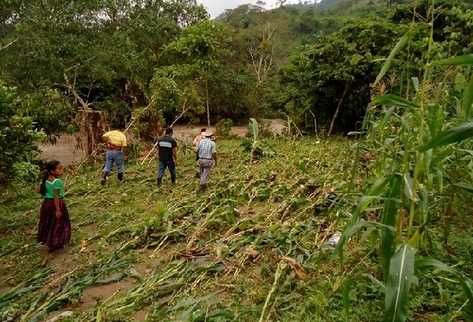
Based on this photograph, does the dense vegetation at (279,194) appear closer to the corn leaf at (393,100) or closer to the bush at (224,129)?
the corn leaf at (393,100)

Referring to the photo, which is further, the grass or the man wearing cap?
the man wearing cap

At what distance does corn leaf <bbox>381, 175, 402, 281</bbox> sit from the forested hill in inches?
293

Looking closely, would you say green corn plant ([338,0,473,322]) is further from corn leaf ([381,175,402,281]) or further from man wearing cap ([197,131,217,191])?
man wearing cap ([197,131,217,191])

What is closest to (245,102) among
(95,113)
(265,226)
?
(95,113)

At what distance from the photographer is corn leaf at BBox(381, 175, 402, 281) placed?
2.39m

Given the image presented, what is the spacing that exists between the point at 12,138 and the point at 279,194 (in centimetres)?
394

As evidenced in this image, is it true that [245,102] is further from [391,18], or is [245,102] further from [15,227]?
[15,227]

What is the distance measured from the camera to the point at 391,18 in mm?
16188

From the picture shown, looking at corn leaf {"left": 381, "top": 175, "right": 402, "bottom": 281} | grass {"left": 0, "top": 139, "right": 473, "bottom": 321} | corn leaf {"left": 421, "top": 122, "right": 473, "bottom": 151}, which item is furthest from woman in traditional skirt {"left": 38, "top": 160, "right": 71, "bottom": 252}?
corn leaf {"left": 421, "top": 122, "right": 473, "bottom": 151}

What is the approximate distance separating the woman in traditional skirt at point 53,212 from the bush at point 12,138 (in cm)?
54

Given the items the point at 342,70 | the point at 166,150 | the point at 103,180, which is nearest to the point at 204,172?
the point at 166,150

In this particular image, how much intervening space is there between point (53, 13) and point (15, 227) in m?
7.42

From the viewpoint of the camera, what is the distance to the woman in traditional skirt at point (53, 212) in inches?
226

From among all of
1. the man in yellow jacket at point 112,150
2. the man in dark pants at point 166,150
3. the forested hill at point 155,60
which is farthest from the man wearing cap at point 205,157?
the forested hill at point 155,60
